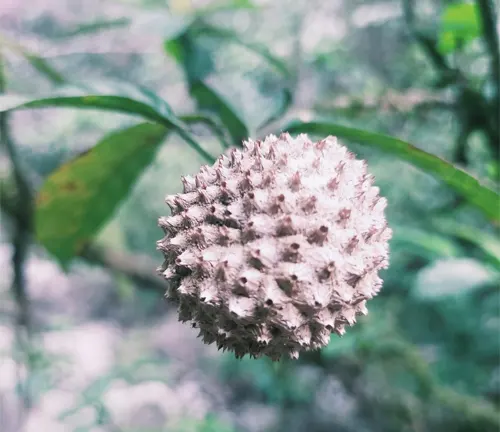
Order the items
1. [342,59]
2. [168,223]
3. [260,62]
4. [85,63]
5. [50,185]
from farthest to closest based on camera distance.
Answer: [85,63] → [260,62] → [342,59] → [50,185] → [168,223]

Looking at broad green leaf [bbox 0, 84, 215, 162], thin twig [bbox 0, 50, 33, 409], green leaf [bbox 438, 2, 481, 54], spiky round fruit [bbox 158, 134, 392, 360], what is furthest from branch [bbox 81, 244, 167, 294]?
green leaf [bbox 438, 2, 481, 54]

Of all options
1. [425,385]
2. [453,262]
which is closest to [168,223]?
[453,262]

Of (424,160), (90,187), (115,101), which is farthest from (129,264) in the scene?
(424,160)

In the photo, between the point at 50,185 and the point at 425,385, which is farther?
the point at 425,385

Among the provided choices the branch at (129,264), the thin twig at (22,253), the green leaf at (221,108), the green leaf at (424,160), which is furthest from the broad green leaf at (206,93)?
the branch at (129,264)

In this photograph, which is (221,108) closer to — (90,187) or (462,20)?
(90,187)

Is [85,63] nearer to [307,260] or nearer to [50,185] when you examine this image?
[50,185]

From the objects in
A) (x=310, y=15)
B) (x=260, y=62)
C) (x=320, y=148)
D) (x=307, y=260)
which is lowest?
(x=307, y=260)
